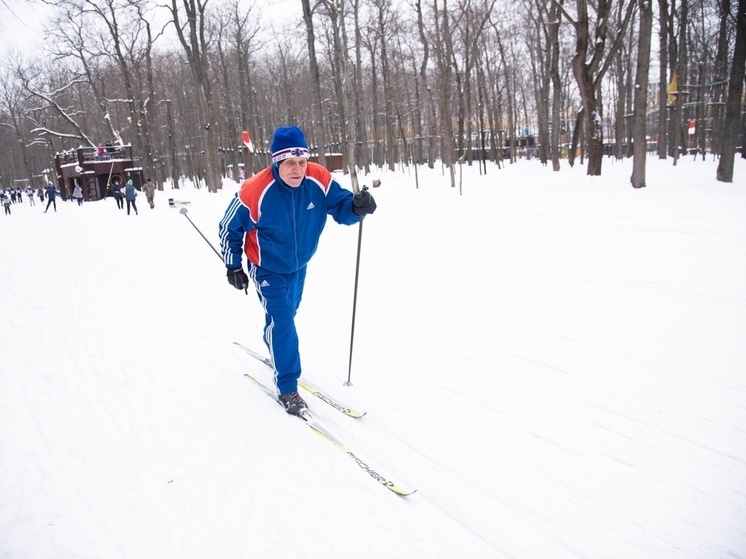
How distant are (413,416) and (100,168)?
4327cm

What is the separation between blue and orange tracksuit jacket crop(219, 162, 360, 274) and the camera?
336 cm

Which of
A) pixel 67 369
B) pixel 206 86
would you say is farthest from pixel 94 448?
pixel 206 86

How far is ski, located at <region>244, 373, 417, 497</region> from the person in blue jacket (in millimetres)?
143

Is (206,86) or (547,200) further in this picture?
(206,86)

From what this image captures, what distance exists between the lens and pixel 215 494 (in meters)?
2.63

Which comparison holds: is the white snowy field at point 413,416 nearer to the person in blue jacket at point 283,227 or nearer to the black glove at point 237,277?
the person in blue jacket at point 283,227

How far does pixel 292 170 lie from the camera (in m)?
3.31

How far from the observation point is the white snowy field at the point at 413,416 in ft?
7.68

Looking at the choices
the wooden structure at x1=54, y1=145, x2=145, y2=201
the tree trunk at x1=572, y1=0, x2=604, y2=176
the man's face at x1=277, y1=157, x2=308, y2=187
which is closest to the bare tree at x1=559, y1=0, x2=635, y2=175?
the tree trunk at x1=572, y1=0, x2=604, y2=176

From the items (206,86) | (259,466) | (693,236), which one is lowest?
(259,466)

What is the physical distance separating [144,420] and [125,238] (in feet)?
39.2

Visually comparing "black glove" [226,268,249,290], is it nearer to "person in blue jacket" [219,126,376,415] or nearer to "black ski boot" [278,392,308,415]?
"person in blue jacket" [219,126,376,415]

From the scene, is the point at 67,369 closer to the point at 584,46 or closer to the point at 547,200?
the point at 547,200

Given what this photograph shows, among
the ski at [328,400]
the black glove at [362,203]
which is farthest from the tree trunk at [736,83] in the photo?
the ski at [328,400]
